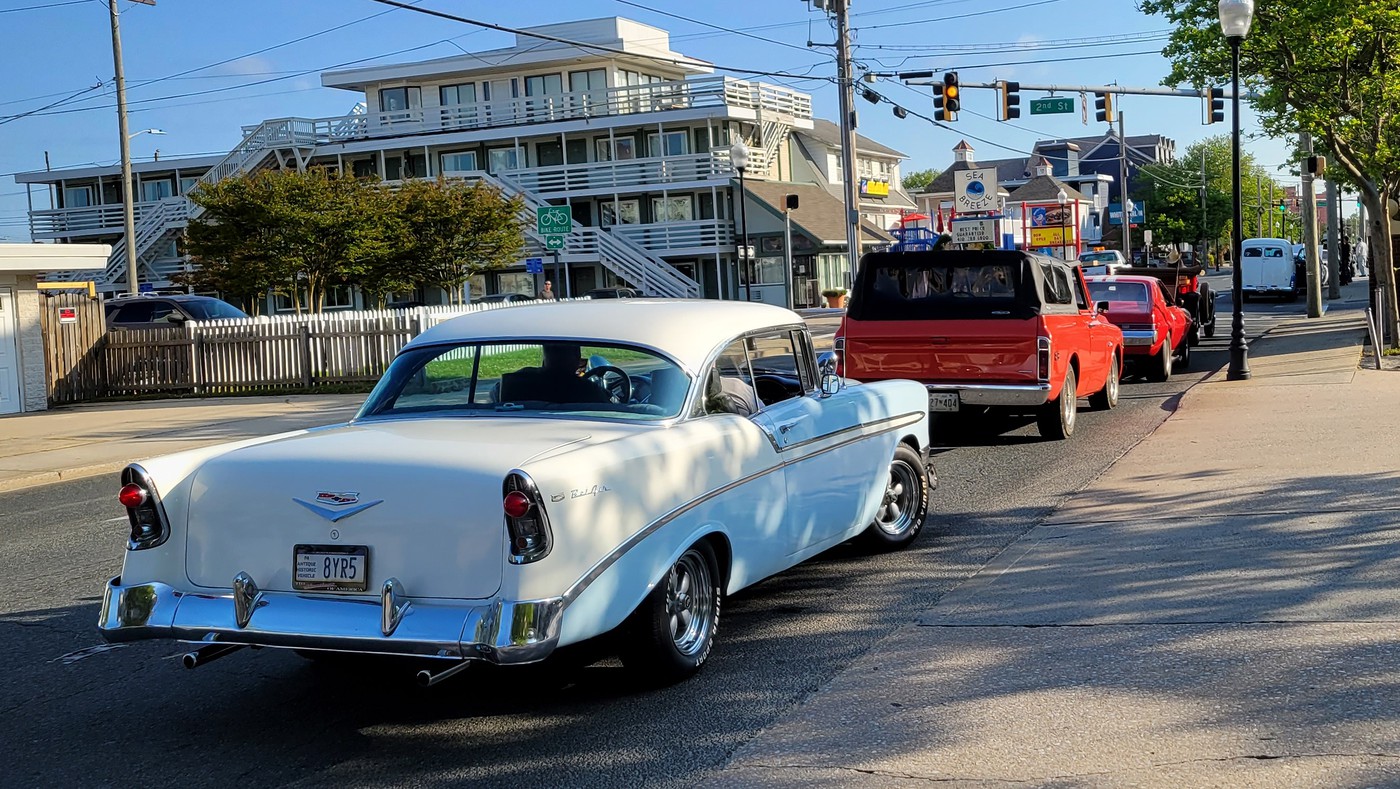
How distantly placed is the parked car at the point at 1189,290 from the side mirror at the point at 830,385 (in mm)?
18910

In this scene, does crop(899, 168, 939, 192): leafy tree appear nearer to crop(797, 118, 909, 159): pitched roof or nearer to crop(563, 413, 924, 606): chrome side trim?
crop(797, 118, 909, 159): pitched roof

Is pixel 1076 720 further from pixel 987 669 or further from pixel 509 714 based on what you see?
pixel 509 714

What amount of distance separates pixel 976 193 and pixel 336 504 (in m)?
28.5

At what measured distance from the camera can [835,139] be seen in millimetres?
63875

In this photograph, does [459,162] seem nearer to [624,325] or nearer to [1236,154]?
[1236,154]

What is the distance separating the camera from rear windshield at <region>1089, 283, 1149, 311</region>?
66.1 ft

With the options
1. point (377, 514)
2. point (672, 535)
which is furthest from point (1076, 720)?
point (377, 514)

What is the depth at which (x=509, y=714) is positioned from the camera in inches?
217

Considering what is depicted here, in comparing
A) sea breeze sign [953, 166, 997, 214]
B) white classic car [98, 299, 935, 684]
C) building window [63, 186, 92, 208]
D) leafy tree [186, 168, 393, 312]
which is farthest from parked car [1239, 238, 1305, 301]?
building window [63, 186, 92, 208]

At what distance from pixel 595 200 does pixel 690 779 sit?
174 ft

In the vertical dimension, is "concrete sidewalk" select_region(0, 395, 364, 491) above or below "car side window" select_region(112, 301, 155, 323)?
below

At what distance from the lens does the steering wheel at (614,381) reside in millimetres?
6176

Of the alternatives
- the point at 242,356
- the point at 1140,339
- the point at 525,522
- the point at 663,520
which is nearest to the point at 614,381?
the point at 663,520

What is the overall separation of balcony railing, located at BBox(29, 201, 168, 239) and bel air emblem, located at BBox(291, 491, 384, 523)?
61.4m
